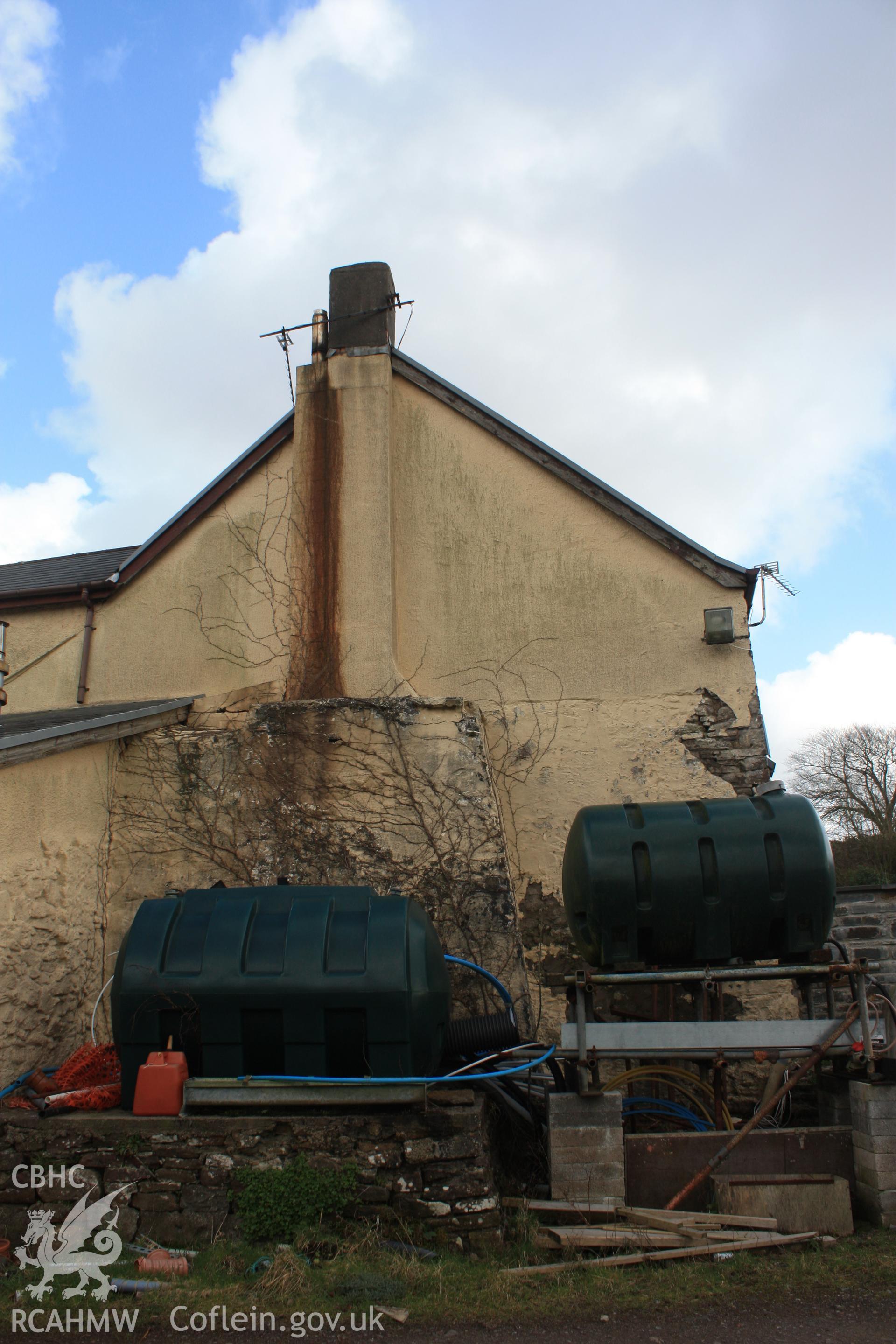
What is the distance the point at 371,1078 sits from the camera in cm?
422

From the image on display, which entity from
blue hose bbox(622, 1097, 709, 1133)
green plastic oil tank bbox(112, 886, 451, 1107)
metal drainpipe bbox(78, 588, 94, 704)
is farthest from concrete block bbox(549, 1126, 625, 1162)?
metal drainpipe bbox(78, 588, 94, 704)

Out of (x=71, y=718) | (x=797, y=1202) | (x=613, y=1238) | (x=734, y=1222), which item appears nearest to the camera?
(x=613, y=1238)

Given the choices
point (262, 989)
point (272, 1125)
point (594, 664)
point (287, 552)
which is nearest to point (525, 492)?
point (594, 664)

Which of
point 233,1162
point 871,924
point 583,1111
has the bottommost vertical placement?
point 233,1162

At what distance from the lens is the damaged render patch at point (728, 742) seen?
6871 mm

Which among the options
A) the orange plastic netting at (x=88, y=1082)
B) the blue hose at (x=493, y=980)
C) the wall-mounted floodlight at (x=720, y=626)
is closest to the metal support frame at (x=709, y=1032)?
the blue hose at (x=493, y=980)

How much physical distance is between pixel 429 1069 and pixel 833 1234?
200 centimetres

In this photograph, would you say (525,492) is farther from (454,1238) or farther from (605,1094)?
(454,1238)

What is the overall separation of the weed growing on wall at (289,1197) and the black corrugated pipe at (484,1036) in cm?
100

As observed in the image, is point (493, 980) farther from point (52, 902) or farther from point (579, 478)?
point (579, 478)

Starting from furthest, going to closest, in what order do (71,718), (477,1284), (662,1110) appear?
(71,718) → (662,1110) → (477,1284)

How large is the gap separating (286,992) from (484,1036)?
1264mm

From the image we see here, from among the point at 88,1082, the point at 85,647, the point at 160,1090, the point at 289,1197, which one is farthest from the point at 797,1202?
the point at 85,647

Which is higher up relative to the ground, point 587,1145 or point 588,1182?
point 587,1145
